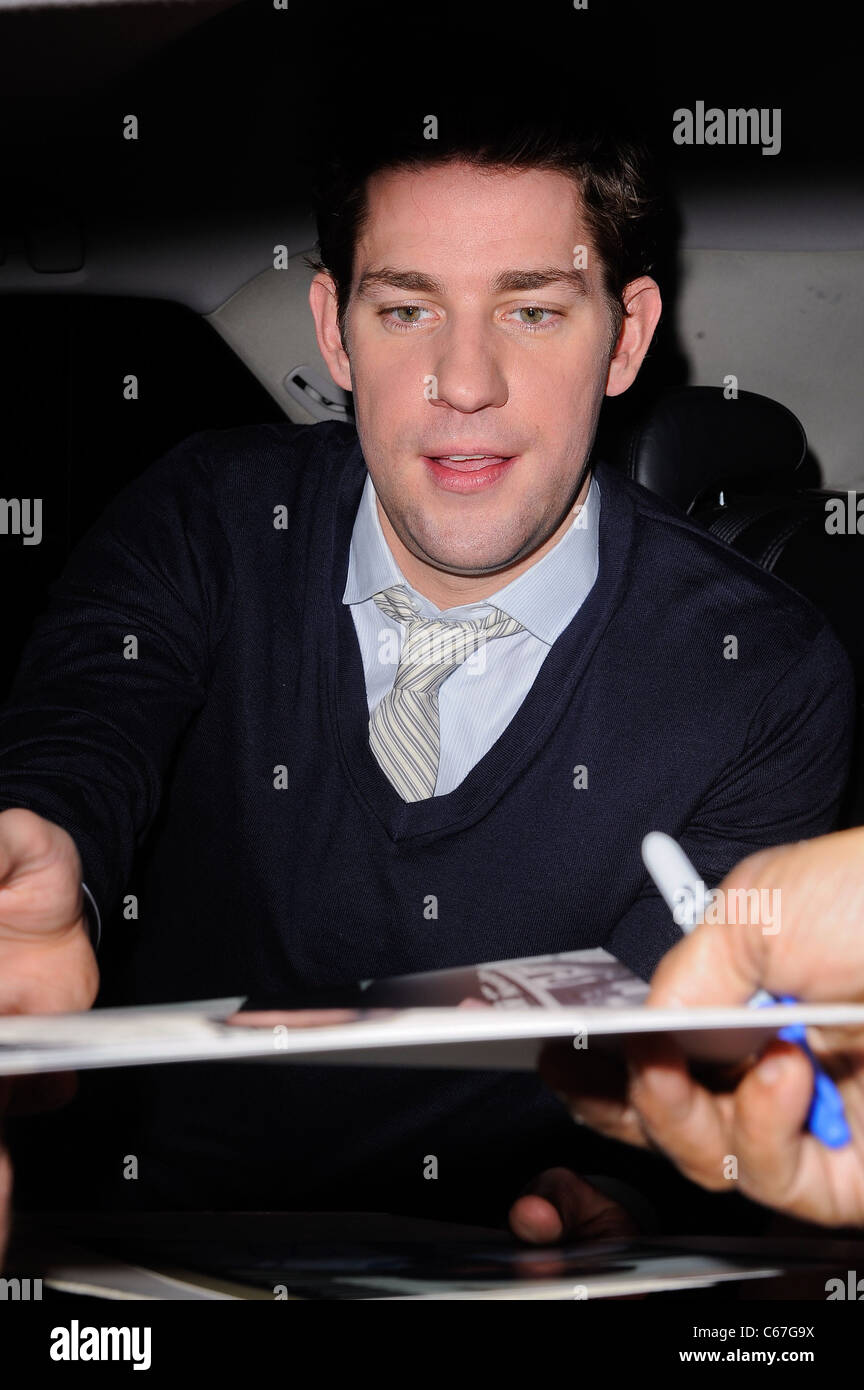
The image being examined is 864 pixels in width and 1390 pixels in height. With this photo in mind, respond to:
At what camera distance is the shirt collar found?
1222mm

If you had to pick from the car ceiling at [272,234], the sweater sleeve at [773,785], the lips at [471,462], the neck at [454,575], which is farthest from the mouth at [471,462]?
the car ceiling at [272,234]

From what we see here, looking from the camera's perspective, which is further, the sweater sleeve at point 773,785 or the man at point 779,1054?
the sweater sleeve at point 773,785

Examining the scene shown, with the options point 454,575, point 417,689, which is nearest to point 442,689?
point 417,689

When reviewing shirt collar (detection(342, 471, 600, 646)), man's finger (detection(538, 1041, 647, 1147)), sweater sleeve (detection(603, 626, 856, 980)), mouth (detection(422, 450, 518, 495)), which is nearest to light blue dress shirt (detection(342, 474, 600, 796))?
shirt collar (detection(342, 471, 600, 646))

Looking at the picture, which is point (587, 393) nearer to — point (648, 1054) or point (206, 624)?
point (206, 624)

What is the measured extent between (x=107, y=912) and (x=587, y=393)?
681 millimetres

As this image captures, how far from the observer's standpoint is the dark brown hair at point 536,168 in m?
1.14

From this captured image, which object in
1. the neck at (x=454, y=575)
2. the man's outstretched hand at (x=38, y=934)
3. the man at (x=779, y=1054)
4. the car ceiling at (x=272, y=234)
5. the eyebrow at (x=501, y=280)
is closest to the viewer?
the man at (x=779, y=1054)

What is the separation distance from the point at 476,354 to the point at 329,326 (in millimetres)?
316

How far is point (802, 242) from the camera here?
79.1 inches

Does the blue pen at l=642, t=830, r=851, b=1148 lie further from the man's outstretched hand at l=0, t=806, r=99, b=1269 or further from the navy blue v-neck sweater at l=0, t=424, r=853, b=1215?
the man's outstretched hand at l=0, t=806, r=99, b=1269

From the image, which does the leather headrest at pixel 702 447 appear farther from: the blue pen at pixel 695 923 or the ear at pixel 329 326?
the blue pen at pixel 695 923

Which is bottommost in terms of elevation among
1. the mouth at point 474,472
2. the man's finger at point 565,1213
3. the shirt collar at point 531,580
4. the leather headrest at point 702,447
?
the man's finger at point 565,1213

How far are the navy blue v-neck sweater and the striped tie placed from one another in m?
0.03
